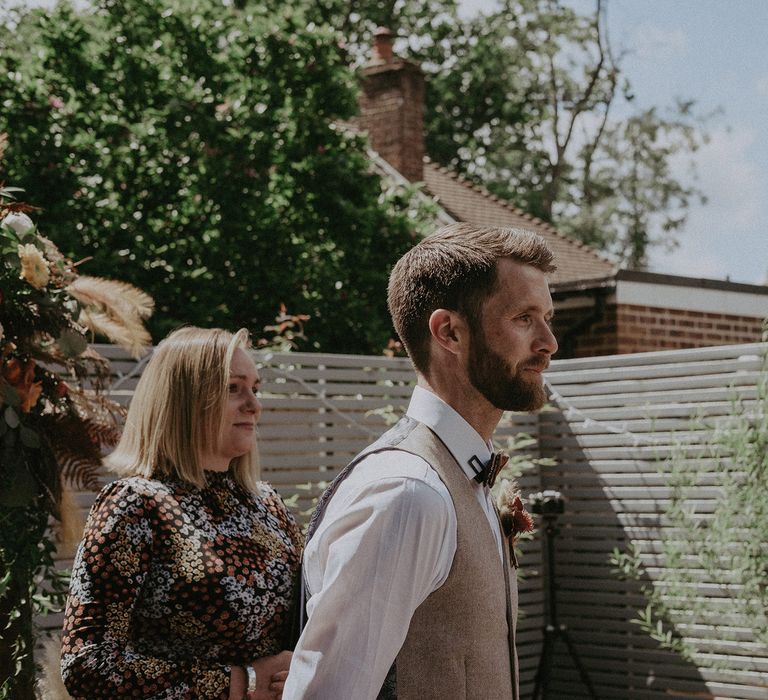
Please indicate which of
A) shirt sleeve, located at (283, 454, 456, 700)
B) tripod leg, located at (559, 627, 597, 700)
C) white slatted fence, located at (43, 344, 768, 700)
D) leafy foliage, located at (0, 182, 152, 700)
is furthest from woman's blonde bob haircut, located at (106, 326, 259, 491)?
tripod leg, located at (559, 627, 597, 700)

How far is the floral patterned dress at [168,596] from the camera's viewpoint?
2545mm

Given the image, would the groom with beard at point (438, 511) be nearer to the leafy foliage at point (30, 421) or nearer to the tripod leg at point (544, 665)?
the leafy foliage at point (30, 421)

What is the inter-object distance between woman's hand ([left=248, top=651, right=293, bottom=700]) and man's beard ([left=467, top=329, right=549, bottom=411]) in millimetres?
1197

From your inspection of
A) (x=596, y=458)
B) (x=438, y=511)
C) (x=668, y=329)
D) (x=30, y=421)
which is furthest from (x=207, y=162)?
(x=438, y=511)

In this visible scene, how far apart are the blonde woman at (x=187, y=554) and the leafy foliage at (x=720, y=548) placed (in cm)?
367

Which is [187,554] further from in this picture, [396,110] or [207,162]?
[396,110]

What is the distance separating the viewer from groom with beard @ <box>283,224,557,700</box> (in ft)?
5.14

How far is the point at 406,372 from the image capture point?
672cm

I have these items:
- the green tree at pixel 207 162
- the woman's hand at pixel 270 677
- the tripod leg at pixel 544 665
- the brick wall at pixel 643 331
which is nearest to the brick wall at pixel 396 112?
the brick wall at pixel 643 331

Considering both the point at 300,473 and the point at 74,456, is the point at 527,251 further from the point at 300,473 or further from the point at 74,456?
the point at 300,473

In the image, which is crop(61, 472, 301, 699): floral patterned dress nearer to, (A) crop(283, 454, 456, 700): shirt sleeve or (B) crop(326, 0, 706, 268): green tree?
(A) crop(283, 454, 456, 700): shirt sleeve

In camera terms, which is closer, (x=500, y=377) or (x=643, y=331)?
(x=500, y=377)

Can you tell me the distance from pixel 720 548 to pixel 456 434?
477cm

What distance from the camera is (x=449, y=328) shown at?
1.84 metres
